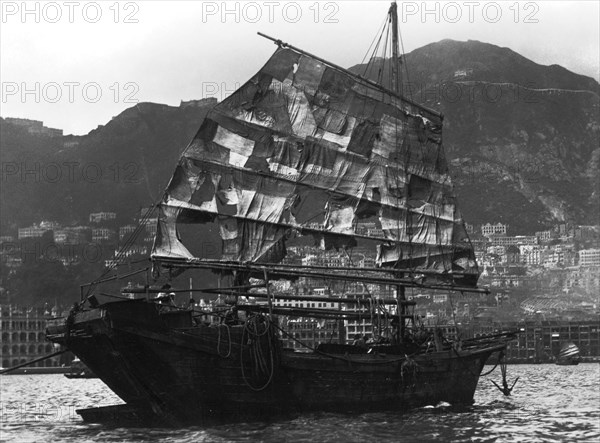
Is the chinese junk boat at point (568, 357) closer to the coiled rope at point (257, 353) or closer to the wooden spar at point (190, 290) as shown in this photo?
the wooden spar at point (190, 290)

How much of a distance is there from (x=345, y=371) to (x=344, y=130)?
11955 millimetres

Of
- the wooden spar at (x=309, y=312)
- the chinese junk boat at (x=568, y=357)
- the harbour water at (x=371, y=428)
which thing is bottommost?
the chinese junk boat at (x=568, y=357)

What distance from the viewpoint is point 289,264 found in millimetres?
39875

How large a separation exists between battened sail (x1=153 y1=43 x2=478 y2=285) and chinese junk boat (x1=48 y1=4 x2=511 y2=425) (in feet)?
0.18

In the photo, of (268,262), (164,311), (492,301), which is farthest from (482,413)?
(492,301)

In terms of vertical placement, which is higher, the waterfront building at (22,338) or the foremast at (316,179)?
the foremast at (316,179)

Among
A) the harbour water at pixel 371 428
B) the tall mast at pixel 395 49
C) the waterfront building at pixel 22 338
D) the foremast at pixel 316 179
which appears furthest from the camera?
the waterfront building at pixel 22 338

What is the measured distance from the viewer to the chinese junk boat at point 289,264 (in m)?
32.2

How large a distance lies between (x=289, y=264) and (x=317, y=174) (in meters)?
4.17

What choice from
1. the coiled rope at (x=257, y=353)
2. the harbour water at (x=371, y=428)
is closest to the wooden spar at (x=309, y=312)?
the coiled rope at (x=257, y=353)

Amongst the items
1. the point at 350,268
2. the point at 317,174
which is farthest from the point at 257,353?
the point at 317,174

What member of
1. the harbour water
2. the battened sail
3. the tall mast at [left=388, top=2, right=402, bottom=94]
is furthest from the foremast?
the harbour water

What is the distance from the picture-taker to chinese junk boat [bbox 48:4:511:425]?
106 feet

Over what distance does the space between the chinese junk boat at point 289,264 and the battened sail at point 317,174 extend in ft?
0.18
